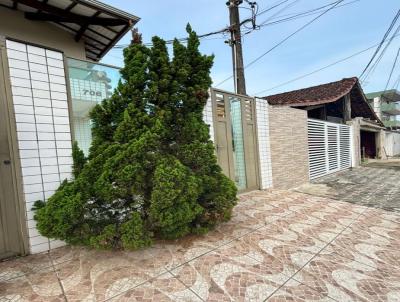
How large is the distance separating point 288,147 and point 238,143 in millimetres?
2057

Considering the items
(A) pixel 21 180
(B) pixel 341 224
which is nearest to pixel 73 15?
(A) pixel 21 180

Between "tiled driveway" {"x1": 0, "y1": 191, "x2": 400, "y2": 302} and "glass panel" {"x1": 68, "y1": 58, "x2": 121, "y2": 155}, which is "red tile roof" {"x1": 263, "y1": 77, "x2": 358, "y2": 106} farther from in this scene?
"glass panel" {"x1": 68, "y1": 58, "x2": 121, "y2": 155}

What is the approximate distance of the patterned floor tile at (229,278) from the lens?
1950 mm

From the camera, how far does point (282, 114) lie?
6453mm

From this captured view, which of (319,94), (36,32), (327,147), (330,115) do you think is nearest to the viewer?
(36,32)

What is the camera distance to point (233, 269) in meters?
2.31

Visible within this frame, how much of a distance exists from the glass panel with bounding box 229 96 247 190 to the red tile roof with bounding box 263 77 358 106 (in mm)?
5122

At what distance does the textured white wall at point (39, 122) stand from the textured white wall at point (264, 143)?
14.5ft

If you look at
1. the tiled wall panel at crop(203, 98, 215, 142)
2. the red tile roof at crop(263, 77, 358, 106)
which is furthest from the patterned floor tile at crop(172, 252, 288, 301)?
the red tile roof at crop(263, 77, 358, 106)

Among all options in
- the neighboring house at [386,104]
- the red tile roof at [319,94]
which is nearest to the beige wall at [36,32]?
the red tile roof at [319,94]

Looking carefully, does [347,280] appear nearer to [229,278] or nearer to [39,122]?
[229,278]

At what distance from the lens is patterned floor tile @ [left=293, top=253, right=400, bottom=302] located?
2.00 m

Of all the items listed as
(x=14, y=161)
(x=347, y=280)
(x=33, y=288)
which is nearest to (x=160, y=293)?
(x=33, y=288)

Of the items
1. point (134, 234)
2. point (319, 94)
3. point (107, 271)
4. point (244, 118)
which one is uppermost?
point (319, 94)
